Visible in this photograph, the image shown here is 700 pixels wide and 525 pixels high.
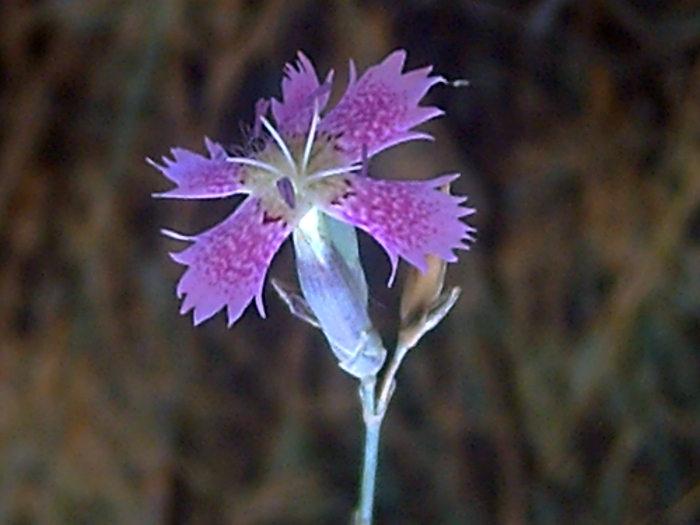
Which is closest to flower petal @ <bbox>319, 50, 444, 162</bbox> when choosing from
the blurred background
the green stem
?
the green stem

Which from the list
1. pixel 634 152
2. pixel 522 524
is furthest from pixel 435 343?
pixel 634 152

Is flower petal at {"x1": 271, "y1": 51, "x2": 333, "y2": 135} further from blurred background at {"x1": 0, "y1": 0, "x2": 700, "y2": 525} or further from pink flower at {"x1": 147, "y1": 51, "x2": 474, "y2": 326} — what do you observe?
blurred background at {"x1": 0, "y1": 0, "x2": 700, "y2": 525}

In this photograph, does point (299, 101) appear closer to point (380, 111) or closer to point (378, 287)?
point (380, 111)

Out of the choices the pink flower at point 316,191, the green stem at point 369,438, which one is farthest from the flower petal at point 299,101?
the green stem at point 369,438

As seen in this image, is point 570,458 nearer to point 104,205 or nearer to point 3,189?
point 104,205

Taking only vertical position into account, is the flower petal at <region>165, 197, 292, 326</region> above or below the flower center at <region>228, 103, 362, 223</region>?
below

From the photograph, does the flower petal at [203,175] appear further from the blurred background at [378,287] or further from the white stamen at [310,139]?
the blurred background at [378,287]

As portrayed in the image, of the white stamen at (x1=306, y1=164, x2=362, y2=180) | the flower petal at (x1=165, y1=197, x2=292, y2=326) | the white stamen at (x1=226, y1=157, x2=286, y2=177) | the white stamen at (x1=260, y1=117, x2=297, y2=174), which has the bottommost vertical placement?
the flower petal at (x1=165, y1=197, x2=292, y2=326)
